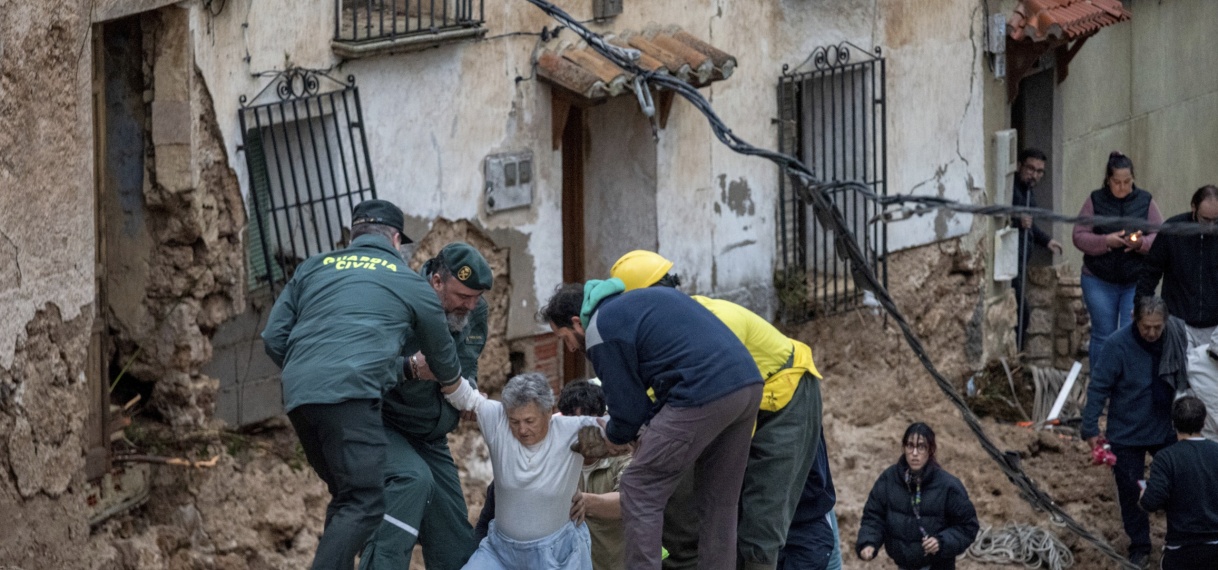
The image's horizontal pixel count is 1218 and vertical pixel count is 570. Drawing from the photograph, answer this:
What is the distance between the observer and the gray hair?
6.91 meters

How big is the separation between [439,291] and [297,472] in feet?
6.89

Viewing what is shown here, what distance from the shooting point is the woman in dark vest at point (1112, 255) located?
11875 mm

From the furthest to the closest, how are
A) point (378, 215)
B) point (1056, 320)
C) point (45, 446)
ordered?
1. point (1056, 320)
2. point (45, 446)
3. point (378, 215)

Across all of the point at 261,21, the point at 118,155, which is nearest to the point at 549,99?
the point at 261,21

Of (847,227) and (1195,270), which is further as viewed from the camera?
(1195,270)

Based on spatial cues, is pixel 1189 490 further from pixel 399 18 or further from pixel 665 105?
pixel 399 18

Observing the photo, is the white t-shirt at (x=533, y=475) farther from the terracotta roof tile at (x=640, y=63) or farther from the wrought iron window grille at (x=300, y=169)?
the terracotta roof tile at (x=640, y=63)

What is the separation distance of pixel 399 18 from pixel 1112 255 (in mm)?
5138

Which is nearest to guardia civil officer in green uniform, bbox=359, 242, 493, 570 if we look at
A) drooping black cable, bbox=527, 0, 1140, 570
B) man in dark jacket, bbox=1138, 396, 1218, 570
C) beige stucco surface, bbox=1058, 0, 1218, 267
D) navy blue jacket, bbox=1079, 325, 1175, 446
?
drooping black cable, bbox=527, 0, 1140, 570

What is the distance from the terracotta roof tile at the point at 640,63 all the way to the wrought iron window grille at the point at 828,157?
105cm

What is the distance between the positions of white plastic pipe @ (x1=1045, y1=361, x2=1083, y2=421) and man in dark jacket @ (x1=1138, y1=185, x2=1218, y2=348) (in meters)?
1.86

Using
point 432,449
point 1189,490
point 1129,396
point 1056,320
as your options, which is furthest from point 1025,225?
point 432,449

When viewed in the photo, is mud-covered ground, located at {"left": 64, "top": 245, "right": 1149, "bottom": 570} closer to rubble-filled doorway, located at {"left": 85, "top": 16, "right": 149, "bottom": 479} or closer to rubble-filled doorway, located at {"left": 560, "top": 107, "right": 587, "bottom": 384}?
rubble-filled doorway, located at {"left": 85, "top": 16, "right": 149, "bottom": 479}

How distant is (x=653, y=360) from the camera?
253 inches
